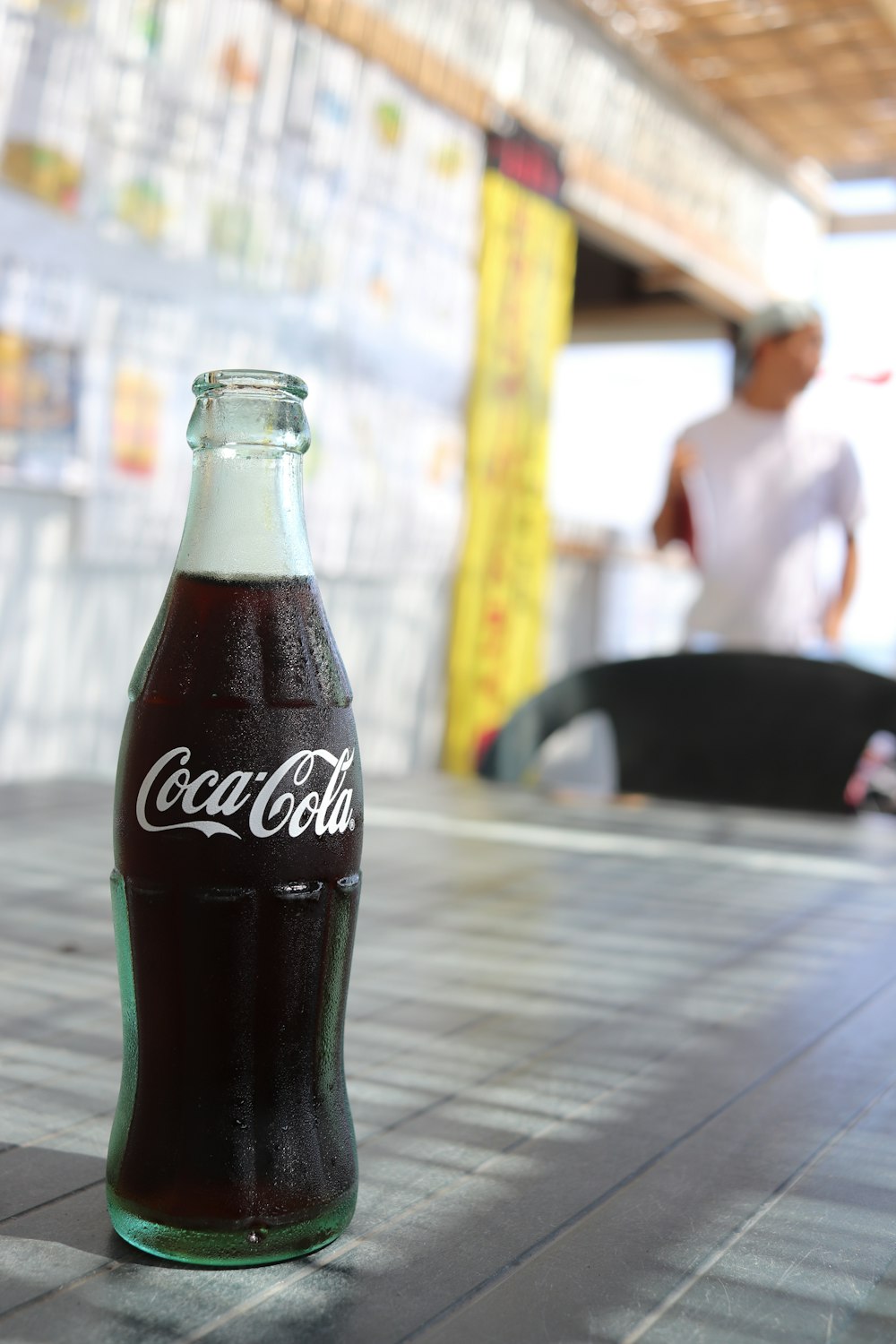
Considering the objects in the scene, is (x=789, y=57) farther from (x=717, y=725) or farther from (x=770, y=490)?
(x=717, y=725)

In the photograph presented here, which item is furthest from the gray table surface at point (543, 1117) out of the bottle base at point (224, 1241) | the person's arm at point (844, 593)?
the person's arm at point (844, 593)

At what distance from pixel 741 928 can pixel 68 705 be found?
2879mm

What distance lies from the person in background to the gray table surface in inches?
79.2

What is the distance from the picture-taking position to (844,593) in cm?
351

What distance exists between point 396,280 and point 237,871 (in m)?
4.51

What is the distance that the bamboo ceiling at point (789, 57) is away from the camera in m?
6.23

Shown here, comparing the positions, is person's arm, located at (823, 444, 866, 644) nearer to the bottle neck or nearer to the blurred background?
the blurred background

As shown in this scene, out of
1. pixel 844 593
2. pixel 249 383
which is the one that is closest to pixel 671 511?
pixel 844 593

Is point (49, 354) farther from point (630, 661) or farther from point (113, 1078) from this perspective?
point (113, 1078)

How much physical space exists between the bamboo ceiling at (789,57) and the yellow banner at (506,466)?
1.21 m

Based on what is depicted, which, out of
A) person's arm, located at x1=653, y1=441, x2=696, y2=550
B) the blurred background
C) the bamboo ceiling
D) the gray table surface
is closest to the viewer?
the gray table surface

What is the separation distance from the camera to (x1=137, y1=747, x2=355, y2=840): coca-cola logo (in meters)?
0.54

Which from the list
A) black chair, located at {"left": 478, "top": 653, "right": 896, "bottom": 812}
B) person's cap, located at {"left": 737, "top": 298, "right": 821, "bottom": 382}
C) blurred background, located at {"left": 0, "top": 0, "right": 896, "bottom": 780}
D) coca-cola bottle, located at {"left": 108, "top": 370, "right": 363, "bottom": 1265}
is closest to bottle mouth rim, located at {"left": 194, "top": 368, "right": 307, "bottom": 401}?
coca-cola bottle, located at {"left": 108, "top": 370, "right": 363, "bottom": 1265}

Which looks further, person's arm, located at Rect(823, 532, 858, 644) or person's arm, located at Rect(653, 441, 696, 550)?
person's arm, located at Rect(823, 532, 858, 644)
